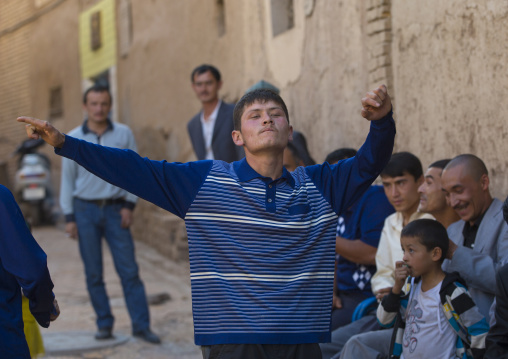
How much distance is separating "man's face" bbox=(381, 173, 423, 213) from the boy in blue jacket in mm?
605

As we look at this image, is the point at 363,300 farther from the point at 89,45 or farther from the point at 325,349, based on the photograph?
the point at 89,45

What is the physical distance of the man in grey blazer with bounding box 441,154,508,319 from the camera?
3.51 meters

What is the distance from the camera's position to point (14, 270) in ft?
9.71

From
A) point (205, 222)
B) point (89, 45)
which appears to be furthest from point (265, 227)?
point (89, 45)

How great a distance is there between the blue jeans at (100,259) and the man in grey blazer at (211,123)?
948 millimetres

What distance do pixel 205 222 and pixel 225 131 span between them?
11.8 feet

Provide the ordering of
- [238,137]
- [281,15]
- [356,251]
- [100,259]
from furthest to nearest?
[281,15] < [100,259] < [356,251] < [238,137]

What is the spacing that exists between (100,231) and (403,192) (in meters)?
2.93

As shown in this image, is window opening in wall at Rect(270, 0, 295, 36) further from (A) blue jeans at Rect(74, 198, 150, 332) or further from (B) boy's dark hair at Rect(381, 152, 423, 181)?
(B) boy's dark hair at Rect(381, 152, 423, 181)

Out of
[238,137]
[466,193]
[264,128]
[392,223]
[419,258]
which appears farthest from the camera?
[392,223]

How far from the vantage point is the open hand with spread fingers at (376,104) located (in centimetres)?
280

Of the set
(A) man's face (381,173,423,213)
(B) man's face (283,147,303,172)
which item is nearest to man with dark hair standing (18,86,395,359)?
(A) man's face (381,173,423,213)

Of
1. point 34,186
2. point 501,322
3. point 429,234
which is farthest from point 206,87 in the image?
point 34,186

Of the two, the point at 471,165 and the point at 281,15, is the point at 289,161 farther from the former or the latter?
the point at 281,15
